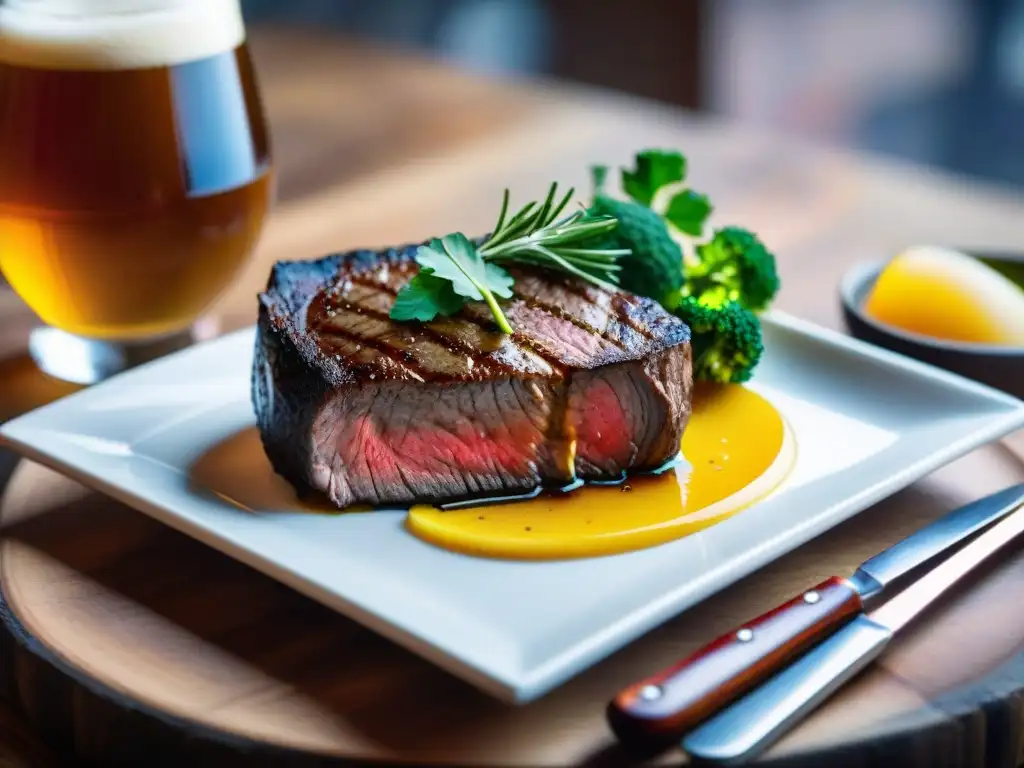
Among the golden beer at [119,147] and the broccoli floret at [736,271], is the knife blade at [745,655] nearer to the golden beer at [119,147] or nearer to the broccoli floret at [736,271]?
the broccoli floret at [736,271]

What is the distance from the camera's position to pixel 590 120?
356cm

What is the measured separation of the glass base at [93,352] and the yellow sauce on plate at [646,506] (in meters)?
0.85

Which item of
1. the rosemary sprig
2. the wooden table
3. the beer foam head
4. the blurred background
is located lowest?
the blurred background

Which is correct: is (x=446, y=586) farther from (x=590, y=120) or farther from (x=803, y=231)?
(x=590, y=120)

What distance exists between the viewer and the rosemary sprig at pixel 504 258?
1.78 m

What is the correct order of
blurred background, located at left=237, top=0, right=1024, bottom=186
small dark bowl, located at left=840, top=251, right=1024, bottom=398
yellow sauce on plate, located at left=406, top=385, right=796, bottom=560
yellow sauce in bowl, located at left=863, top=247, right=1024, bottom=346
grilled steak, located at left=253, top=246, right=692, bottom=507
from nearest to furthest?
1. yellow sauce on plate, located at left=406, top=385, right=796, bottom=560
2. grilled steak, located at left=253, top=246, right=692, bottom=507
3. small dark bowl, located at left=840, top=251, right=1024, bottom=398
4. yellow sauce in bowl, located at left=863, top=247, right=1024, bottom=346
5. blurred background, located at left=237, top=0, right=1024, bottom=186

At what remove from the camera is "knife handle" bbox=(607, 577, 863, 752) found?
1258mm

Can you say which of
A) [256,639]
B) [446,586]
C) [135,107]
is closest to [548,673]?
[446,586]

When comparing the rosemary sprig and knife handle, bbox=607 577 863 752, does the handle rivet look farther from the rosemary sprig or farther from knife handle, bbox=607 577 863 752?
the rosemary sprig

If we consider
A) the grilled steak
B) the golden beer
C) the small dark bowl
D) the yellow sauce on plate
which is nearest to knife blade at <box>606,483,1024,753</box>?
the yellow sauce on plate

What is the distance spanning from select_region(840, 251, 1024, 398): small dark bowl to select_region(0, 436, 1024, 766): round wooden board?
1.64 ft

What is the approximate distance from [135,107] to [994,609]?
1468 mm

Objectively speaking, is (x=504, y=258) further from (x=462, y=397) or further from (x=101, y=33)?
(x=101, y=33)

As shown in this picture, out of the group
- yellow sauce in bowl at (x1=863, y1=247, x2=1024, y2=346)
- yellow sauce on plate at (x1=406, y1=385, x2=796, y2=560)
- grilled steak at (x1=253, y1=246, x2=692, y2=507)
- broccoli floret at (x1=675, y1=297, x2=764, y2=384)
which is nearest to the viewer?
yellow sauce on plate at (x1=406, y1=385, x2=796, y2=560)
